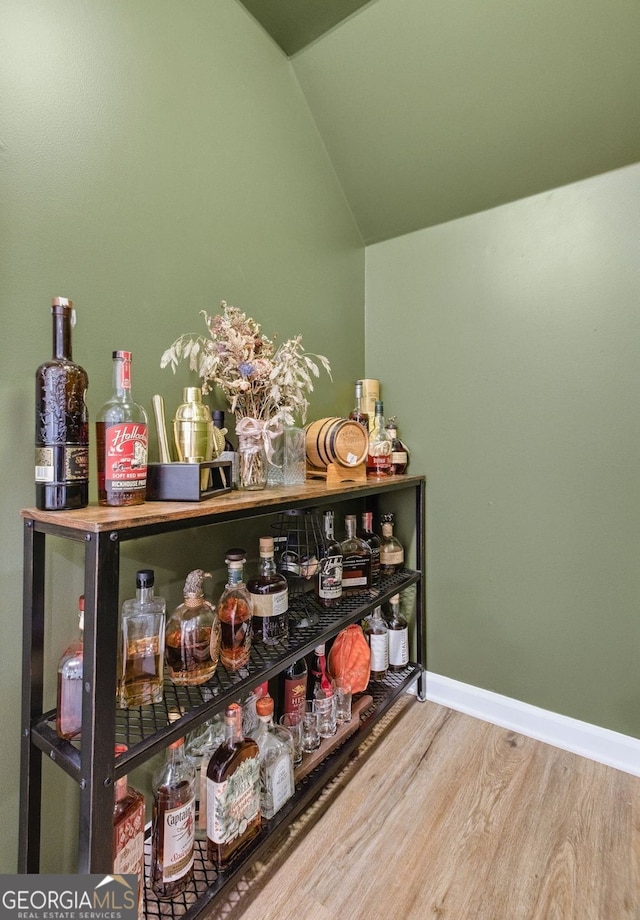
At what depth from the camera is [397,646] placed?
5.49 ft

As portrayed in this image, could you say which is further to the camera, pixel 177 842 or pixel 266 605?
pixel 266 605

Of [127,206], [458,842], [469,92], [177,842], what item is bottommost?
[458,842]

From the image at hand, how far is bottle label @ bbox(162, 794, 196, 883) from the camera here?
0.90 metres

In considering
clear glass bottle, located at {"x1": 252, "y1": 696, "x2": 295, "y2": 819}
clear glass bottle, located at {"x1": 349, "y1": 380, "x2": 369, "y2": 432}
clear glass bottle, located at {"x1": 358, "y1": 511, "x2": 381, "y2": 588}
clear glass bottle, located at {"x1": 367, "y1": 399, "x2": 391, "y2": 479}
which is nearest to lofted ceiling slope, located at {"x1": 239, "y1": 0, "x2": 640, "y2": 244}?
clear glass bottle, located at {"x1": 349, "y1": 380, "x2": 369, "y2": 432}

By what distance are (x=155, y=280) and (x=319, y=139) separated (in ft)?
3.46

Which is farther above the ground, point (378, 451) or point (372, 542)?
point (378, 451)

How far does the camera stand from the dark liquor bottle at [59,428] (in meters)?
0.79

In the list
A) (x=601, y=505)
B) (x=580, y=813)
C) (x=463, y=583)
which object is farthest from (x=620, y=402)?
(x=580, y=813)

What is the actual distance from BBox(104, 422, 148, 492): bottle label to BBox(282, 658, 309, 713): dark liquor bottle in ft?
2.63

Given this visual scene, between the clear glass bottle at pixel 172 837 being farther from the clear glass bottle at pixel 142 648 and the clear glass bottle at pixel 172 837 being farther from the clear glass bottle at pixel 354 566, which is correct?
the clear glass bottle at pixel 354 566

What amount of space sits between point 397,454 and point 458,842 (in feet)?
4.00

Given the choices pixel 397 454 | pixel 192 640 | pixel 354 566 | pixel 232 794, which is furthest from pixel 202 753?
pixel 397 454

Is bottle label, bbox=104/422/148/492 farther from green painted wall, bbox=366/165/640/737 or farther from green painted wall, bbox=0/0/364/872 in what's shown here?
green painted wall, bbox=366/165/640/737

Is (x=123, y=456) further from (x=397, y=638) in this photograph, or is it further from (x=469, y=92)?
(x=469, y=92)
